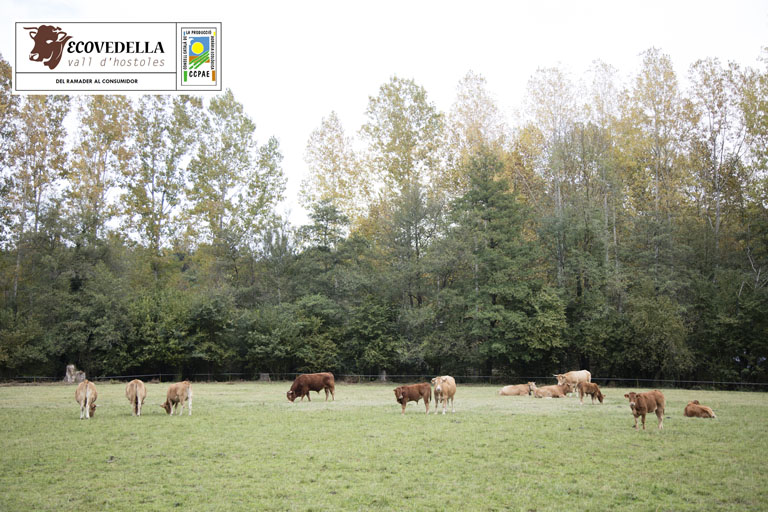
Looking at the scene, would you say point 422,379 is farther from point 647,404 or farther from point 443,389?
point 647,404

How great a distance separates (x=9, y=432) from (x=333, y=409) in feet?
30.2

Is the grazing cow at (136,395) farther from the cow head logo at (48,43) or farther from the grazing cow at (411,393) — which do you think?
the cow head logo at (48,43)

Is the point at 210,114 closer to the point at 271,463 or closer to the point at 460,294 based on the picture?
the point at 460,294

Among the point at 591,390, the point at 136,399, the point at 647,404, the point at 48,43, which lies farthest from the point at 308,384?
the point at 48,43

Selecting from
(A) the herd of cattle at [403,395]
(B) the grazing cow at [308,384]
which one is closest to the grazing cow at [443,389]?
(A) the herd of cattle at [403,395]

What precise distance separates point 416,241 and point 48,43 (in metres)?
27.6

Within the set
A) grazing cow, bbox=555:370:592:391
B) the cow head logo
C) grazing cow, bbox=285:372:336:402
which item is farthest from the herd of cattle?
the cow head logo

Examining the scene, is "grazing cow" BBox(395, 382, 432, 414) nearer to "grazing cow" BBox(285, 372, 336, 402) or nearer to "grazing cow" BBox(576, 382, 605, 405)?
"grazing cow" BBox(285, 372, 336, 402)

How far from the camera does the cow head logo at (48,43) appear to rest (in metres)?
17.4

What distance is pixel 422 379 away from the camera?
37594 mm

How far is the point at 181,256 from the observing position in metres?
49.2

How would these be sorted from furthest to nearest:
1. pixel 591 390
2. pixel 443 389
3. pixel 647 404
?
pixel 591 390
pixel 443 389
pixel 647 404

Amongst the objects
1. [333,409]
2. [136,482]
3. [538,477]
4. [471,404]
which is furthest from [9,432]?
[471,404]

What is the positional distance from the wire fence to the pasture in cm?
1835
